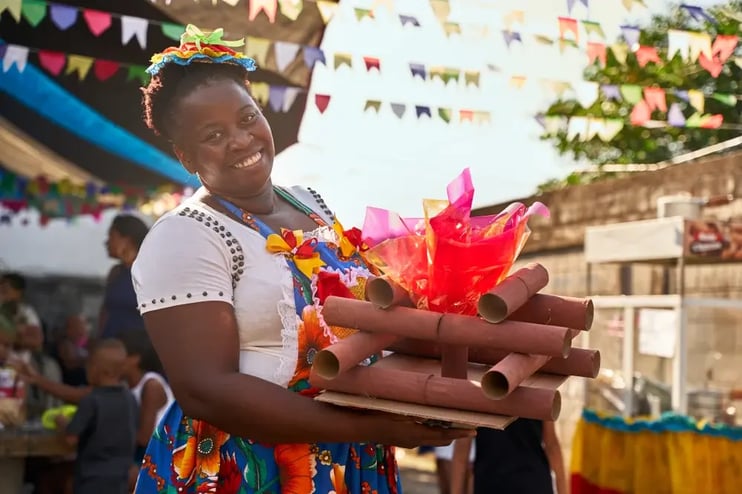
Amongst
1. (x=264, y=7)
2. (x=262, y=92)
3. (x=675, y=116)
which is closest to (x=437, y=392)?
(x=264, y=7)

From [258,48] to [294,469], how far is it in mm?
5151

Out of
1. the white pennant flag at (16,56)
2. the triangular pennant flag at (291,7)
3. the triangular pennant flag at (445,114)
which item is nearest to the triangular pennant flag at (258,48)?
the triangular pennant flag at (291,7)

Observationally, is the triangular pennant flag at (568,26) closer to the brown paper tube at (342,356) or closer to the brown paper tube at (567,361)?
the brown paper tube at (567,361)

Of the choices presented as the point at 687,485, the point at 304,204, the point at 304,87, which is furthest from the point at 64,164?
the point at 304,204

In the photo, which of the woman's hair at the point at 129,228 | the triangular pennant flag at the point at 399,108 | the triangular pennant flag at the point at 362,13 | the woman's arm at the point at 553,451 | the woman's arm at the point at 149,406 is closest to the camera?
the woman's arm at the point at 553,451

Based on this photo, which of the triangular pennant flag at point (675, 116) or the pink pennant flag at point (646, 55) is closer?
the pink pennant flag at point (646, 55)

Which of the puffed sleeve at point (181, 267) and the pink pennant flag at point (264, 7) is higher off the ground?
the pink pennant flag at point (264, 7)

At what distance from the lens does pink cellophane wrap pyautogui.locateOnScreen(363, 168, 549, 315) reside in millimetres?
1709

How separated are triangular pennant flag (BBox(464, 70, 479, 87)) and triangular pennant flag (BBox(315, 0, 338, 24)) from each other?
4.34ft

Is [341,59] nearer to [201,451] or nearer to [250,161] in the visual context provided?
[250,161]

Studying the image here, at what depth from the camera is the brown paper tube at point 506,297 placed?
1.60 meters

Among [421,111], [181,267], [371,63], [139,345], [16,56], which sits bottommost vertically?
[181,267]

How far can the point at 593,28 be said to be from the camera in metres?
6.91

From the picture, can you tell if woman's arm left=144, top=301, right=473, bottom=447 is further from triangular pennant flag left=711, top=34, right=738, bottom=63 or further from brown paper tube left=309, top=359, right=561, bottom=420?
triangular pennant flag left=711, top=34, right=738, bottom=63
